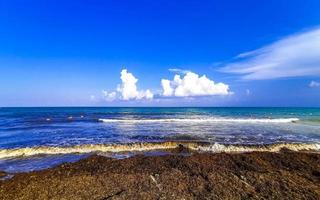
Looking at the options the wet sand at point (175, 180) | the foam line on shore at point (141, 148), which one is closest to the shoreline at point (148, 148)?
the foam line on shore at point (141, 148)

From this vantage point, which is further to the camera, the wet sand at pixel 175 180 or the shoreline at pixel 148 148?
the shoreline at pixel 148 148

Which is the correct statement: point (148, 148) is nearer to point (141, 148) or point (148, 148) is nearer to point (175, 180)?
point (141, 148)

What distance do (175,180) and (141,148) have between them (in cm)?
840

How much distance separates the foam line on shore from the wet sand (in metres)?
4.52

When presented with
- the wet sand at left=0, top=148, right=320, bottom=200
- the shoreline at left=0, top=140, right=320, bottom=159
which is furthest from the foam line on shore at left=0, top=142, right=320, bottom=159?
the wet sand at left=0, top=148, right=320, bottom=200

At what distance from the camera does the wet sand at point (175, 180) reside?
7.65 metres

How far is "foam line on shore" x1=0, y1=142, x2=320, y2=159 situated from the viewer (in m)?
16.0

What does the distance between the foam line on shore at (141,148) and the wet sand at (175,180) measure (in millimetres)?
4516

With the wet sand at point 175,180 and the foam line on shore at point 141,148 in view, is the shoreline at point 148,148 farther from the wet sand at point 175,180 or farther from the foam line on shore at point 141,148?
the wet sand at point 175,180

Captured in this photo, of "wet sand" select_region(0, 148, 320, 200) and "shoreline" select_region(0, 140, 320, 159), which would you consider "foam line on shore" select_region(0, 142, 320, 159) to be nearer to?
"shoreline" select_region(0, 140, 320, 159)

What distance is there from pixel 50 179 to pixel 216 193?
20.8 ft

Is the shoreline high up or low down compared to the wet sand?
down

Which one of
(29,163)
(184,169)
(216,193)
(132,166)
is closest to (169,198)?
(216,193)

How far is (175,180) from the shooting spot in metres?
8.86
